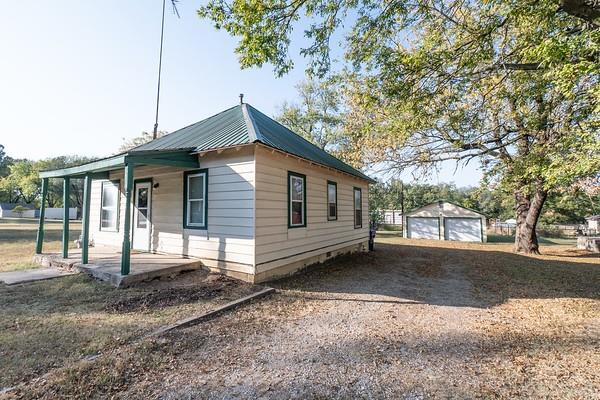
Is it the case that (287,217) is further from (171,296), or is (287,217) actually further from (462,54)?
(462,54)

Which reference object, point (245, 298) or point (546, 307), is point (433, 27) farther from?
point (245, 298)

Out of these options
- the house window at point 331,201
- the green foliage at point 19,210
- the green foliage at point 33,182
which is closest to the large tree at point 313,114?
the house window at point 331,201

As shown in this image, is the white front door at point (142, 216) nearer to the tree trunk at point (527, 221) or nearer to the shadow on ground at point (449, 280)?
the shadow on ground at point (449, 280)

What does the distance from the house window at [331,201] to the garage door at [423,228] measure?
18.4m

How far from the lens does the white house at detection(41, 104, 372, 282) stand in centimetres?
618

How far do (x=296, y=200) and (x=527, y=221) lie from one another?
13023 millimetres

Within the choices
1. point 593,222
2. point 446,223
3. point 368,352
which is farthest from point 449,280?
point 593,222

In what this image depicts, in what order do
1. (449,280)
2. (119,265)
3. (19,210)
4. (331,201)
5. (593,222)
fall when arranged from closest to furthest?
(119,265) < (449,280) < (331,201) < (593,222) < (19,210)

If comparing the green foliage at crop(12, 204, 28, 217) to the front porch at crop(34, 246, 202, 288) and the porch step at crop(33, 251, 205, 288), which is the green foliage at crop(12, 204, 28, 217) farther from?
the front porch at crop(34, 246, 202, 288)

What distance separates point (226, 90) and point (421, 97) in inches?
262

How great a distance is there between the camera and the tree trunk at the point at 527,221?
44.2 ft

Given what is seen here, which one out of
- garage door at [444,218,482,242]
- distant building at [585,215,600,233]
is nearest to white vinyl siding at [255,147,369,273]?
garage door at [444,218,482,242]

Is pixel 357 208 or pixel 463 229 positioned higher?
pixel 357 208

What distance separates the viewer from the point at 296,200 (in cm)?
769
